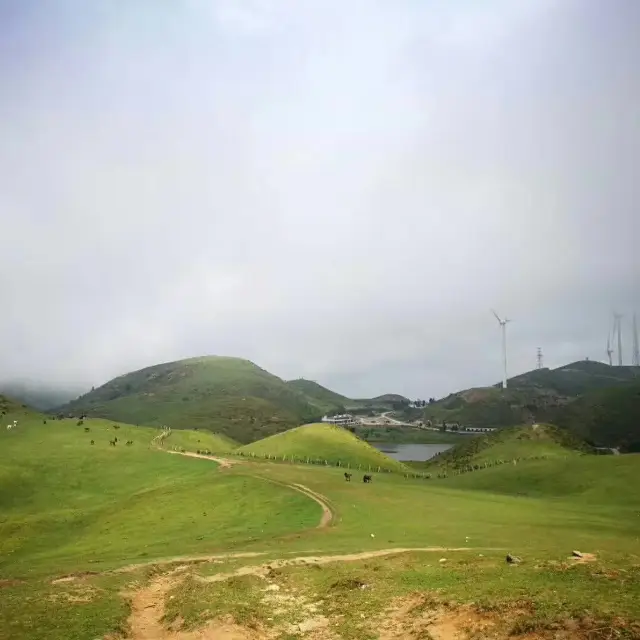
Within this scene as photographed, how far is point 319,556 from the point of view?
41.2 meters

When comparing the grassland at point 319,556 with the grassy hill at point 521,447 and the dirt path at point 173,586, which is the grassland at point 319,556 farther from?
the grassy hill at point 521,447

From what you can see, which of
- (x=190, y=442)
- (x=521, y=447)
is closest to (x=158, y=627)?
(x=190, y=442)

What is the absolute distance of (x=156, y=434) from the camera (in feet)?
536

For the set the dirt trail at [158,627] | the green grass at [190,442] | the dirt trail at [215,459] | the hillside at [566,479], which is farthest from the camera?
the green grass at [190,442]

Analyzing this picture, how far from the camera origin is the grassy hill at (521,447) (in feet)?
536

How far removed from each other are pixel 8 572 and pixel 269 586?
25.7 metres

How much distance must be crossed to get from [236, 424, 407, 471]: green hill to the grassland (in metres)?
47.6

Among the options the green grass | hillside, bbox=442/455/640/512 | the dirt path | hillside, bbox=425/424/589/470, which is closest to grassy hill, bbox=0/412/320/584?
the dirt path

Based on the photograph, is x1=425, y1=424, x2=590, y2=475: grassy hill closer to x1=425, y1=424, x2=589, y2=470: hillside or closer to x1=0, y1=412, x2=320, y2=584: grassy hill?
x1=425, y1=424, x2=589, y2=470: hillside

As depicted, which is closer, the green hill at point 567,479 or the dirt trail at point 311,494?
the dirt trail at point 311,494

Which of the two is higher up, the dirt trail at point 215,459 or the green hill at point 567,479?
the dirt trail at point 215,459

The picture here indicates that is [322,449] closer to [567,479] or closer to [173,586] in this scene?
[567,479]

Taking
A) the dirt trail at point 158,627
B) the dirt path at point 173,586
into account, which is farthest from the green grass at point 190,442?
the dirt trail at point 158,627

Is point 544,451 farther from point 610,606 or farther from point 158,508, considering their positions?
point 610,606
